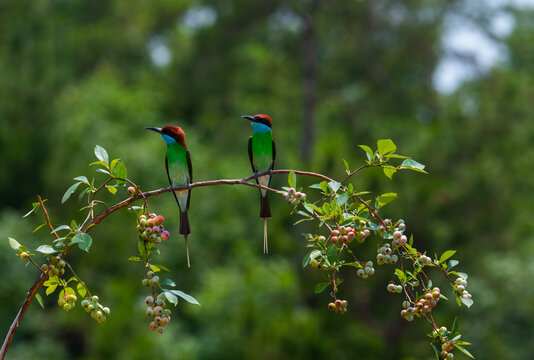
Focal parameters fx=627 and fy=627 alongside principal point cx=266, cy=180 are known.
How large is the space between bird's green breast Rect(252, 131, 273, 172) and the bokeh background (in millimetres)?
5255

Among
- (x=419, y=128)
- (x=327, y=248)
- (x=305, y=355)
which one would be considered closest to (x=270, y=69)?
(x=419, y=128)

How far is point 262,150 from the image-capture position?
233 centimetres

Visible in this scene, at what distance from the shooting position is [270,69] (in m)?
16.2

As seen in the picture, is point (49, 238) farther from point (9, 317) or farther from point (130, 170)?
point (130, 170)

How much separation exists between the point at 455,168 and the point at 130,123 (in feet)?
40.3

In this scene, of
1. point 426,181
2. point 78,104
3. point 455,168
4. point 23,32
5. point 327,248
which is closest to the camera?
point 327,248

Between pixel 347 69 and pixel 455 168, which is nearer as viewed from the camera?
pixel 455 168

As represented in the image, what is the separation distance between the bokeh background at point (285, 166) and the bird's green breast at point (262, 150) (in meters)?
5.26

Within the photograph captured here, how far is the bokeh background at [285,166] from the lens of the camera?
10062 millimetres

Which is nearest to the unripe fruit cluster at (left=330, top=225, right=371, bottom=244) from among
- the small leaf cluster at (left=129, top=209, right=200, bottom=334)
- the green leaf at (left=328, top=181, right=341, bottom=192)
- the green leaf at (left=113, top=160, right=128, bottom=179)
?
the green leaf at (left=328, top=181, right=341, bottom=192)

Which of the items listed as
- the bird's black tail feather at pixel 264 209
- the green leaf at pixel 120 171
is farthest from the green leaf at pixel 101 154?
the bird's black tail feather at pixel 264 209

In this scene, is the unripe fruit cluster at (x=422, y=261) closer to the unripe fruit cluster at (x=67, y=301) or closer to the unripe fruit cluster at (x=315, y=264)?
the unripe fruit cluster at (x=315, y=264)

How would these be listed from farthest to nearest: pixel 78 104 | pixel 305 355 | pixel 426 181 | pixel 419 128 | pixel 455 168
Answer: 1. pixel 78 104
2. pixel 419 128
3. pixel 455 168
4. pixel 426 181
5. pixel 305 355

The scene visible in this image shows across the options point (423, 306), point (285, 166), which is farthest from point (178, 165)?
point (285, 166)
